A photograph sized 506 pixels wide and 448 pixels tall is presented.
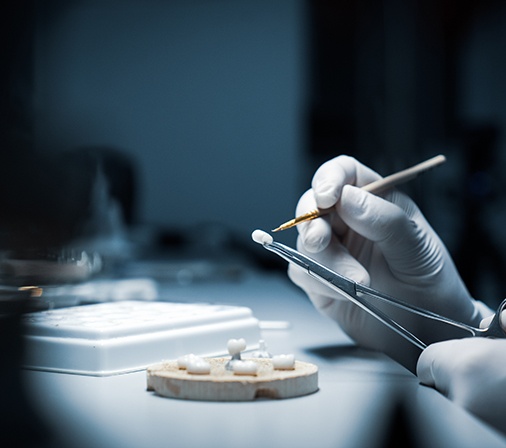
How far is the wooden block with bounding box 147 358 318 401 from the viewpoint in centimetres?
61

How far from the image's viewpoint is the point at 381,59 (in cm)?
261

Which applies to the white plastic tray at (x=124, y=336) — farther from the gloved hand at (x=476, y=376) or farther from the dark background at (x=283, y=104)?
the dark background at (x=283, y=104)

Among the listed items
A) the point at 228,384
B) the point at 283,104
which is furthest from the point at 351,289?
the point at 283,104

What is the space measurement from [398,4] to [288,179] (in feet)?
4.02

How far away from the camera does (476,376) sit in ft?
2.12

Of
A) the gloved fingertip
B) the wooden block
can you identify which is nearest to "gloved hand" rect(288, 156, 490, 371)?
the gloved fingertip

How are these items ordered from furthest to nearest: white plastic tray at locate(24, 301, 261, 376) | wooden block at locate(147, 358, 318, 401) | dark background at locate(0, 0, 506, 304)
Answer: dark background at locate(0, 0, 506, 304) → white plastic tray at locate(24, 301, 261, 376) → wooden block at locate(147, 358, 318, 401)

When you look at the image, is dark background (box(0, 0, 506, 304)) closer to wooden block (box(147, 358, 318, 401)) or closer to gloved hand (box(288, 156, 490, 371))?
gloved hand (box(288, 156, 490, 371))

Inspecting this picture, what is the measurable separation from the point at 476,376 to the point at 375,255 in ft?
1.13

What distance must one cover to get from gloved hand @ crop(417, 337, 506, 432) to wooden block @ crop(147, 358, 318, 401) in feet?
0.38

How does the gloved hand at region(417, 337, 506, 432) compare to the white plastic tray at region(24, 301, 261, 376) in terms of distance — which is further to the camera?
the white plastic tray at region(24, 301, 261, 376)

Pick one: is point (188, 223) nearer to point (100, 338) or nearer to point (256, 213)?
point (256, 213)

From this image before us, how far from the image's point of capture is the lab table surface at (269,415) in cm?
50

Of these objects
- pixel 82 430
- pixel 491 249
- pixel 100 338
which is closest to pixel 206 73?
pixel 491 249
